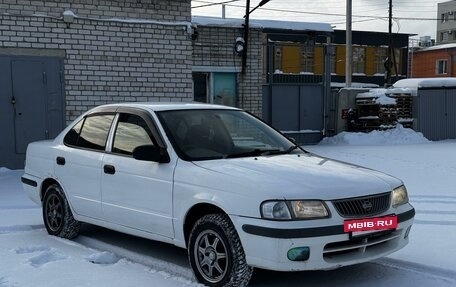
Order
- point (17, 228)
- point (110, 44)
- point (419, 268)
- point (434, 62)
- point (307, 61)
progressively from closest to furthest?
point (419, 268), point (17, 228), point (110, 44), point (307, 61), point (434, 62)

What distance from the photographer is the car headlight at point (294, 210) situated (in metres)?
4.00

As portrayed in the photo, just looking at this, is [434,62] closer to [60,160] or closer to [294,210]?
[60,160]

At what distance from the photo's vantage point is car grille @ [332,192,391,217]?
4.11 m

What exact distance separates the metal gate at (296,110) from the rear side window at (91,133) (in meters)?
11.8

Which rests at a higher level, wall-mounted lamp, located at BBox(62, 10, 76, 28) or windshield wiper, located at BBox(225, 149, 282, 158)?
wall-mounted lamp, located at BBox(62, 10, 76, 28)

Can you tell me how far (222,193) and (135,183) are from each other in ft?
3.61

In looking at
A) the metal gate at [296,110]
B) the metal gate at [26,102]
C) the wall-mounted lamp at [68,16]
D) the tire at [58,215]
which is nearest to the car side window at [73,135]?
the tire at [58,215]

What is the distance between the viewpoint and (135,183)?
503cm

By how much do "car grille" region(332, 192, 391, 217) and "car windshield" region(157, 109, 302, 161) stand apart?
105 cm

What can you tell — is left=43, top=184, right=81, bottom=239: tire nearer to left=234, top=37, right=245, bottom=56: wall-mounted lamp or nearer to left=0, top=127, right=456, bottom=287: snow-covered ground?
left=0, top=127, right=456, bottom=287: snow-covered ground

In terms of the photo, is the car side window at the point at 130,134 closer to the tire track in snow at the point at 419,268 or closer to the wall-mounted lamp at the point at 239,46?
the tire track in snow at the point at 419,268

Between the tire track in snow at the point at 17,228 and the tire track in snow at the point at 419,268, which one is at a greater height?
the tire track in snow at the point at 419,268

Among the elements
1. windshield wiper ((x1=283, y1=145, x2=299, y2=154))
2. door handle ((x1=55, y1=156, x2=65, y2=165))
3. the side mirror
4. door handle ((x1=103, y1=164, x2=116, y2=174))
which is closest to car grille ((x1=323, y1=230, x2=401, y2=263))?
windshield wiper ((x1=283, y1=145, x2=299, y2=154))

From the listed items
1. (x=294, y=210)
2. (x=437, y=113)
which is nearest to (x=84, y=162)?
(x=294, y=210)
